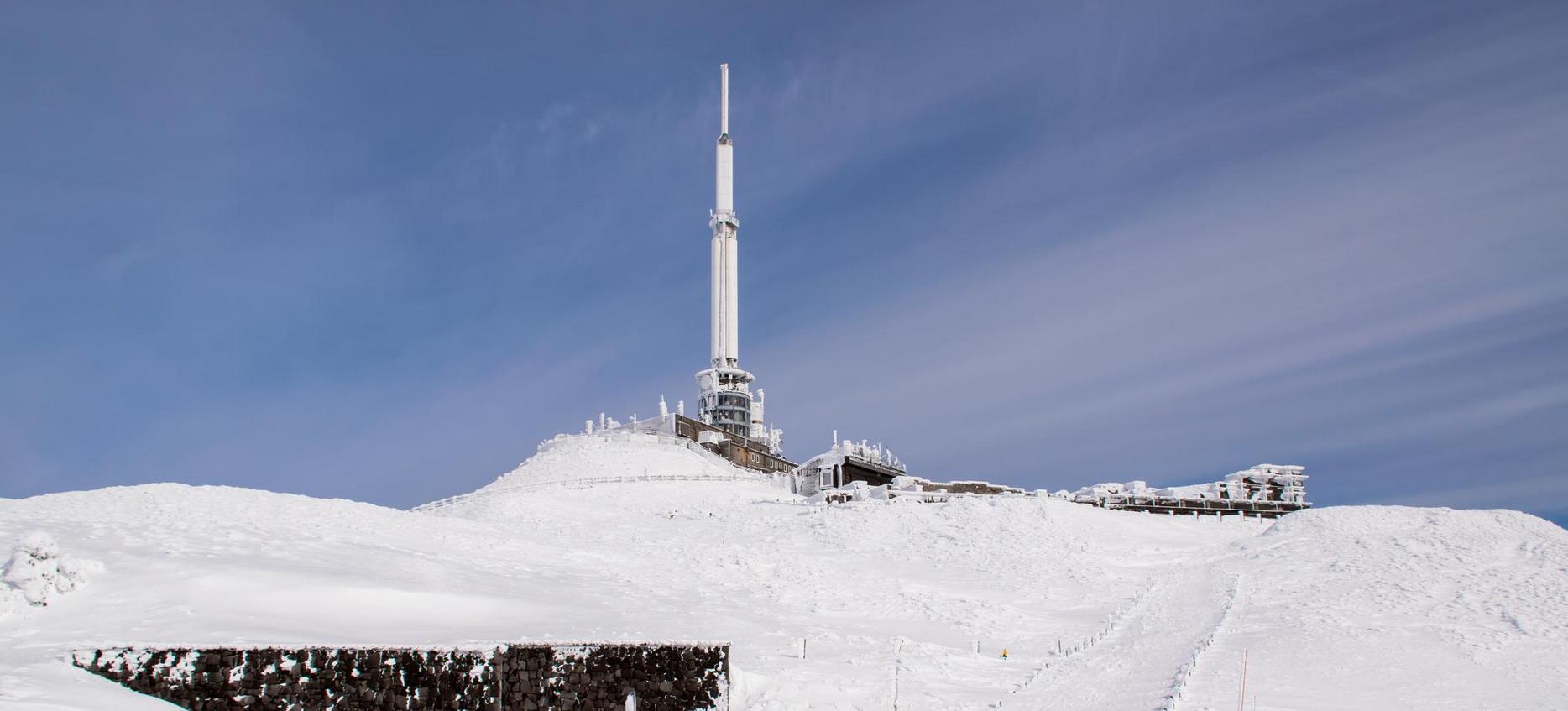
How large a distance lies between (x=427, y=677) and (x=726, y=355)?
8674cm

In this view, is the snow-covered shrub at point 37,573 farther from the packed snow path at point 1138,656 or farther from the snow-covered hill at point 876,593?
the packed snow path at point 1138,656

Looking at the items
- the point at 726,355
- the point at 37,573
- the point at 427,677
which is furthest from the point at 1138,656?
the point at 726,355

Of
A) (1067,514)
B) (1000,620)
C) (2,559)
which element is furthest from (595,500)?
(2,559)

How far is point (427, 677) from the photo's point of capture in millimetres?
16219

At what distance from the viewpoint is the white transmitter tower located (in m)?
99.9

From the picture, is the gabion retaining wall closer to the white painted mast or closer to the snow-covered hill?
the snow-covered hill

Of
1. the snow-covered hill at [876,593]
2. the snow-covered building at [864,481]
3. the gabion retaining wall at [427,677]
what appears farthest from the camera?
the snow-covered building at [864,481]

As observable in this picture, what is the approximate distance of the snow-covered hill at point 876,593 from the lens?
773 inches

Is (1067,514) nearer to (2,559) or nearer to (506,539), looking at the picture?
(506,539)

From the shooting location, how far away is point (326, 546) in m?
27.6

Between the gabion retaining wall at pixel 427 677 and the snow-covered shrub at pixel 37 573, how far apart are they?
3.50 metres

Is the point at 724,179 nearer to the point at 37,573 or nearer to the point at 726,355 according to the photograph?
the point at 726,355

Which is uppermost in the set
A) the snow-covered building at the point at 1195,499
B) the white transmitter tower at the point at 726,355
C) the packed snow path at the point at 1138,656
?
the white transmitter tower at the point at 726,355

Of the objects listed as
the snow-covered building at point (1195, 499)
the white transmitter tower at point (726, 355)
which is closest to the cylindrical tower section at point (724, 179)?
the white transmitter tower at point (726, 355)
